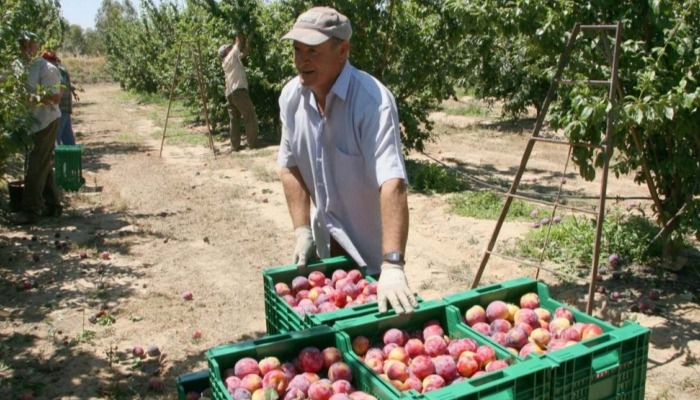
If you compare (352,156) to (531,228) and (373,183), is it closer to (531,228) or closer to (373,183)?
(373,183)

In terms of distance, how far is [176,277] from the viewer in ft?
20.3

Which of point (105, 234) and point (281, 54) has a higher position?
point (281, 54)

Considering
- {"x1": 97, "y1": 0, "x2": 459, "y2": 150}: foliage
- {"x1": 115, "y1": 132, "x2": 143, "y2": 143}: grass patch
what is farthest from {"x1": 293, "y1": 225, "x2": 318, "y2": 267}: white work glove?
{"x1": 115, "y1": 132, "x2": 143, "y2": 143}: grass patch

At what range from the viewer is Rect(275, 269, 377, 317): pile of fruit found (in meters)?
2.67

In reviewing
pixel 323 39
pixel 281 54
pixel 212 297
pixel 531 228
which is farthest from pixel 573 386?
pixel 281 54

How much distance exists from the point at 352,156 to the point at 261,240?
4546 millimetres

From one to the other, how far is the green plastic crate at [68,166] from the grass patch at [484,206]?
5312 mm

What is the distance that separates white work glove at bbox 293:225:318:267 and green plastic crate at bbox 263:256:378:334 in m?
0.08

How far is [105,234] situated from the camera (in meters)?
7.59

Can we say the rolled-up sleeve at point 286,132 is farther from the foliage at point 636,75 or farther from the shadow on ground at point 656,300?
the shadow on ground at point 656,300

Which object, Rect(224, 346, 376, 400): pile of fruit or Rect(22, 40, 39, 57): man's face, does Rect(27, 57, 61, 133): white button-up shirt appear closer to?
Rect(22, 40, 39, 57): man's face

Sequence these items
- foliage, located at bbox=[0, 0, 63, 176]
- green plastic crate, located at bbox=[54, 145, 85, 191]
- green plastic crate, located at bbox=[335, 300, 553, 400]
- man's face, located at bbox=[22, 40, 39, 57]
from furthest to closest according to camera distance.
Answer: green plastic crate, located at bbox=[54, 145, 85, 191], man's face, located at bbox=[22, 40, 39, 57], foliage, located at bbox=[0, 0, 63, 176], green plastic crate, located at bbox=[335, 300, 553, 400]

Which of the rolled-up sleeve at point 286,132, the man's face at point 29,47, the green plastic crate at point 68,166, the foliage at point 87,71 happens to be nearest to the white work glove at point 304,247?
the rolled-up sleeve at point 286,132

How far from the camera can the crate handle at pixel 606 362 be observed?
2082 mm
